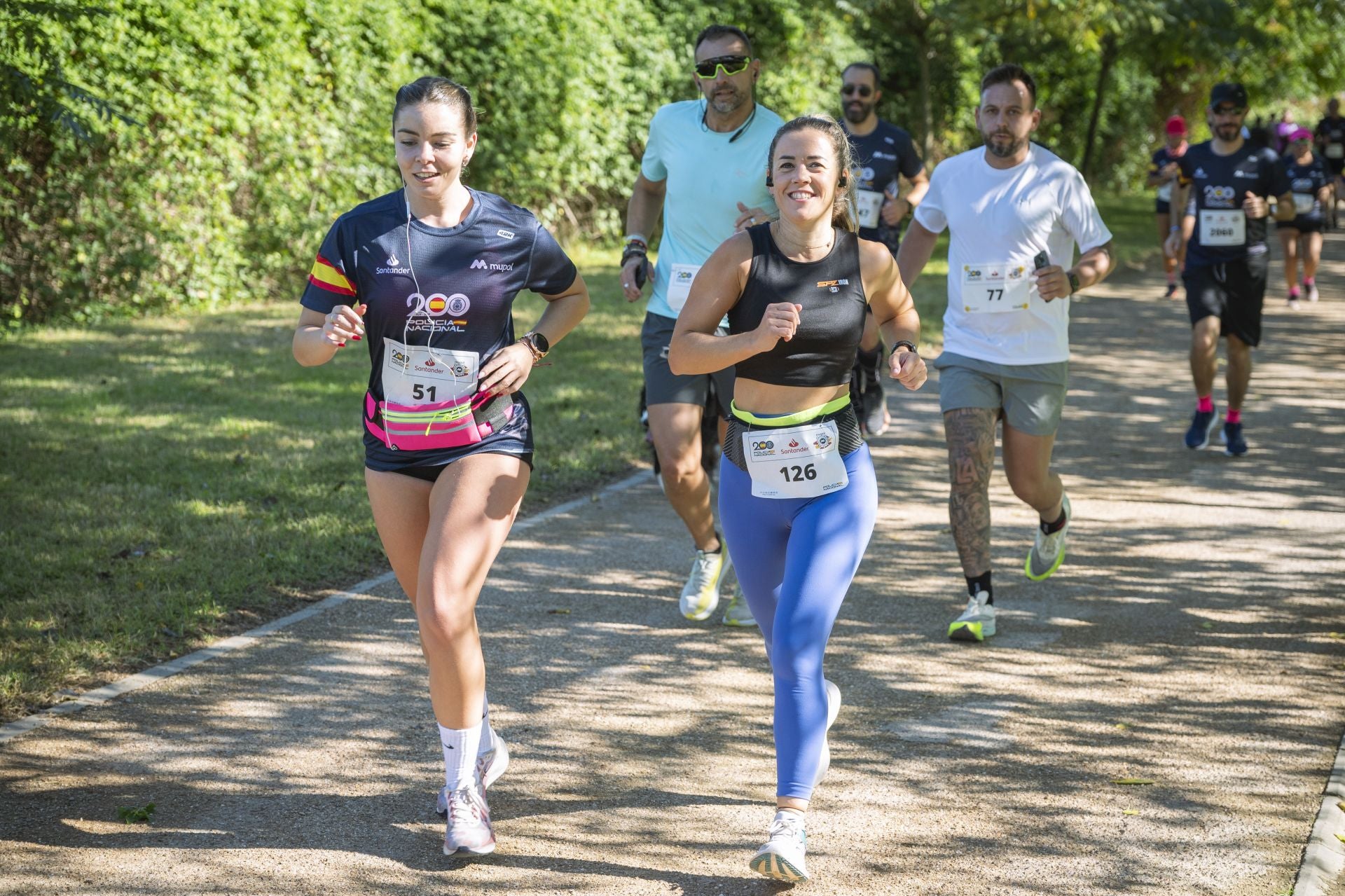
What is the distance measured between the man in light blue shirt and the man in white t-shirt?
2.74 feet

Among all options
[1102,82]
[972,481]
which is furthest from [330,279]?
[1102,82]

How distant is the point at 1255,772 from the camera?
15.2ft

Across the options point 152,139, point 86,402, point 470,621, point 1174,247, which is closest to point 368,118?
point 152,139

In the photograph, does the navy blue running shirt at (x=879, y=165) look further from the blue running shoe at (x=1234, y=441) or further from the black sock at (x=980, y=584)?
the black sock at (x=980, y=584)

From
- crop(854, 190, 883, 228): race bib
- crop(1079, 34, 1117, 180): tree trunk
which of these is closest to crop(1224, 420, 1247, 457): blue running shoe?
crop(854, 190, 883, 228): race bib

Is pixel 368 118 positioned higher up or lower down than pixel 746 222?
higher up

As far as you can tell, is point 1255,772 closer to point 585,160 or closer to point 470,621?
point 470,621

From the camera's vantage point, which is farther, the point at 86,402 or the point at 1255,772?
the point at 86,402

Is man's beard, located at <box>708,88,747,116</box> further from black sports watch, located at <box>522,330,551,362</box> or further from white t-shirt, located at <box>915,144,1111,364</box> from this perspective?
black sports watch, located at <box>522,330,551,362</box>

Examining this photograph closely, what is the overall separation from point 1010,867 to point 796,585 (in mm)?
980

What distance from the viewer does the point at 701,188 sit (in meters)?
5.95

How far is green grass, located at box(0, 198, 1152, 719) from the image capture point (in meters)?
5.92

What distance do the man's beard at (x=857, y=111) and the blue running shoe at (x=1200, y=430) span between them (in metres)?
3.00

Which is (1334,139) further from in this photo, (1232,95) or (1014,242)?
(1014,242)
